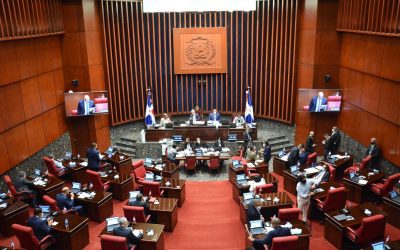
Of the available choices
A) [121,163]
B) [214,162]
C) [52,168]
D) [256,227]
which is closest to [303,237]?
[256,227]

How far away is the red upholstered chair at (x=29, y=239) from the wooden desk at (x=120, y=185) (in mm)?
2795

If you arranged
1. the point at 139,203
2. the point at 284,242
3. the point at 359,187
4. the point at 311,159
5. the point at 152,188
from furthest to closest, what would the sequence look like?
the point at 311,159, the point at 152,188, the point at 359,187, the point at 139,203, the point at 284,242

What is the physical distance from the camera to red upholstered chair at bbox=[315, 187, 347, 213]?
8.50 m

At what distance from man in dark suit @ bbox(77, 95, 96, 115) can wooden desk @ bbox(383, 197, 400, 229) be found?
9729 mm

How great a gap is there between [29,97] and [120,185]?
159 inches

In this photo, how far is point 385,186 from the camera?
915cm

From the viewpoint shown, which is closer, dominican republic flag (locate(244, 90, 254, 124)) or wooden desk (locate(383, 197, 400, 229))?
wooden desk (locate(383, 197, 400, 229))

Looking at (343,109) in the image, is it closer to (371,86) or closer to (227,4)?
(371,86)

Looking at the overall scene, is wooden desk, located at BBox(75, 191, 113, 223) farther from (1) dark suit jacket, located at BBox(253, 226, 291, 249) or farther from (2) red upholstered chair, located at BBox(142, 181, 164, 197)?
(1) dark suit jacket, located at BBox(253, 226, 291, 249)

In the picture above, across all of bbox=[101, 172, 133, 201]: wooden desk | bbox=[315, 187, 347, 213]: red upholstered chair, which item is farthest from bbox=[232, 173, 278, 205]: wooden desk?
bbox=[101, 172, 133, 201]: wooden desk

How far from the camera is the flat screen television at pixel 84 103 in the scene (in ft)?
42.6

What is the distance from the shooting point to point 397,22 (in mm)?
9547

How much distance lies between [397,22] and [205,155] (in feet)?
22.7

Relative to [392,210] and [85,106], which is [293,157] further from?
[85,106]
